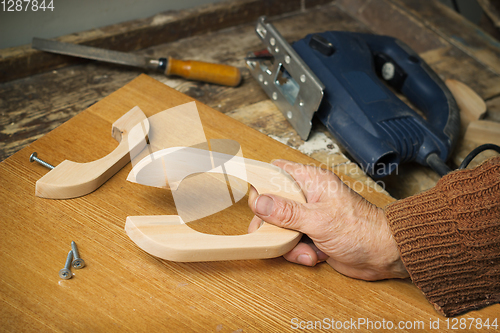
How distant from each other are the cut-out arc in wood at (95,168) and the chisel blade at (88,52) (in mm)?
389

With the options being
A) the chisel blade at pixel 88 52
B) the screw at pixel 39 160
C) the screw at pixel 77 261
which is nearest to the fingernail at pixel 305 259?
the screw at pixel 77 261

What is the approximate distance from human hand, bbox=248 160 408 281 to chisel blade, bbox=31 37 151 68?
77cm

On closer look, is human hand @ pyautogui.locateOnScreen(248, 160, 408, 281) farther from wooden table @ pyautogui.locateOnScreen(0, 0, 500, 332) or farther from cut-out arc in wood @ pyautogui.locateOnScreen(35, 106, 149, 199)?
cut-out arc in wood @ pyautogui.locateOnScreen(35, 106, 149, 199)

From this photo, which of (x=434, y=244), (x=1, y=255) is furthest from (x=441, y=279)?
(x=1, y=255)

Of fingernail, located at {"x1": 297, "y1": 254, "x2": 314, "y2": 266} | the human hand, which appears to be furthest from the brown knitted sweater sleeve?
fingernail, located at {"x1": 297, "y1": 254, "x2": 314, "y2": 266}

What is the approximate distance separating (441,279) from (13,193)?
3.24 feet

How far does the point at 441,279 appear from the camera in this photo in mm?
834

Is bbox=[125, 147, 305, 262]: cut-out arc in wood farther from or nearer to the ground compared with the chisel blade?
nearer to the ground

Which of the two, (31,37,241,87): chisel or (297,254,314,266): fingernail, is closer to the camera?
(297,254,314,266): fingernail

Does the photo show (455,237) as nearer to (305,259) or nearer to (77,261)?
(305,259)

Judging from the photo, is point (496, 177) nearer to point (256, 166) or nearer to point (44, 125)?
point (256, 166)

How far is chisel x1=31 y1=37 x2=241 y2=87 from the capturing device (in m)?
1.32

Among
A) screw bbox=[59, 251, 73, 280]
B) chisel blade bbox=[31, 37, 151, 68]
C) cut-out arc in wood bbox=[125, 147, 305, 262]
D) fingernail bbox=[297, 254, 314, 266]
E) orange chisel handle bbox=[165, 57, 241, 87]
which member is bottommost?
fingernail bbox=[297, 254, 314, 266]

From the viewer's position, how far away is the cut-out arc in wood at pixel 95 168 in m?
0.88
